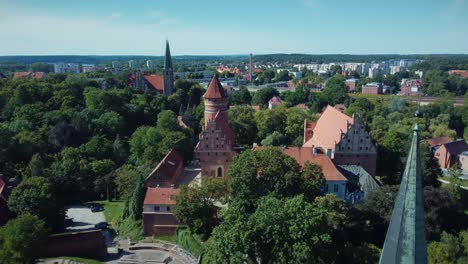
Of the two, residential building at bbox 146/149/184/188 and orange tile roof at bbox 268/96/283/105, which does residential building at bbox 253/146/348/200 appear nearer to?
residential building at bbox 146/149/184/188

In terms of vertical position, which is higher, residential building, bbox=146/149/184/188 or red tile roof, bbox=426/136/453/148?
residential building, bbox=146/149/184/188

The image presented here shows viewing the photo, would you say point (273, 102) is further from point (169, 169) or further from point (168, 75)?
point (169, 169)

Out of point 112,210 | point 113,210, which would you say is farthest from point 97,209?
point 113,210

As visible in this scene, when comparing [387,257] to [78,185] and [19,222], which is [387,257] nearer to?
[19,222]

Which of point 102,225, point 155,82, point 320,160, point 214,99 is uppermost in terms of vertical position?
point 214,99

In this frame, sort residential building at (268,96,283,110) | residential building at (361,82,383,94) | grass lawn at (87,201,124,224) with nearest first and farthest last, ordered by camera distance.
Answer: grass lawn at (87,201,124,224) → residential building at (268,96,283,110) → residential building at (361,82,383,94)

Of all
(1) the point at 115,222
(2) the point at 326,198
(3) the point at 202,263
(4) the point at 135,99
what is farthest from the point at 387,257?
(4) the point at 135,99

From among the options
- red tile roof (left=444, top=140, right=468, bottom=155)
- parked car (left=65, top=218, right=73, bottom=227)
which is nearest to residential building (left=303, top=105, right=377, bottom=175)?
parked car (left=65, top=218, right=73, bottom=227)

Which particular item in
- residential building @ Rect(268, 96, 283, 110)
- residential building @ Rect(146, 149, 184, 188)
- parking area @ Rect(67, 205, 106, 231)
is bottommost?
parking area @ Rect(67, 205, 106, 231)
